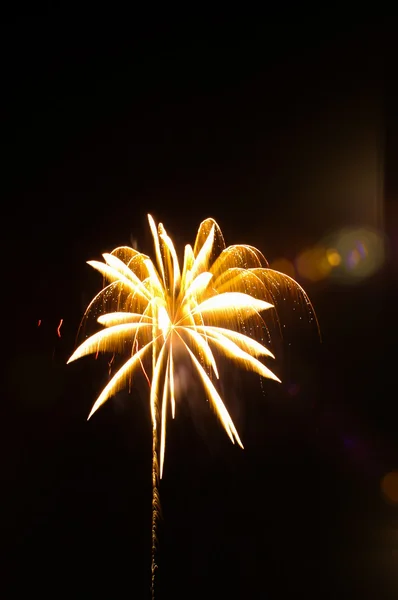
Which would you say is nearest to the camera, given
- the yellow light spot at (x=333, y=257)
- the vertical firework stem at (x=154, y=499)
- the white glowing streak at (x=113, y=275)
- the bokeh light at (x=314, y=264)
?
the white glowing streak at (x=113, y=275)

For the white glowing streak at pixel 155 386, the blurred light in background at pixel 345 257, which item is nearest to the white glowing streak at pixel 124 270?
the white glowing streak at pixel 155 386

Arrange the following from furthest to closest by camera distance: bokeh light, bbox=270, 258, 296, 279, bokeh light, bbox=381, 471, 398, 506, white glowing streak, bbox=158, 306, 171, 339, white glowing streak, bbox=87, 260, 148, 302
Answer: bokeh light, bbox=381, 471, 398, 506
bokeh light, bbox=270, 258, 296, 279
white glowing streak, bbox=158, 306, 171, 339
white glowing streak, bbox=87, 260, 148, 302

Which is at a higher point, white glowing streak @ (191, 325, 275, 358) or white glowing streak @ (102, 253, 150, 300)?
white glowing streak @ (102, 253, 150, 300)

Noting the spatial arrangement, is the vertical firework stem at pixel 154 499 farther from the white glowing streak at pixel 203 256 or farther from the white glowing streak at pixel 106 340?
the white glowing streak at pixel 203 256

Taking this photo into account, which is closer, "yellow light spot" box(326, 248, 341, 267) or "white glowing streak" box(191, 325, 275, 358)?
"white glowing streak" box(191, 325, 275, 358)

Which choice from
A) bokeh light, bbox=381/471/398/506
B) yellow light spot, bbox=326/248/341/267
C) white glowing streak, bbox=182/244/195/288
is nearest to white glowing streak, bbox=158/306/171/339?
white glowing streak, bbox=182/244/195/288

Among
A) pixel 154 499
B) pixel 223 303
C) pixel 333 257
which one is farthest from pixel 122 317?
pixel 333 257

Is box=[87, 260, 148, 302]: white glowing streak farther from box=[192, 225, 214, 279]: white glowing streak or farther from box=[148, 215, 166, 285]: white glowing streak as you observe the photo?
box=[192, 225, 214, 279]: white glowing streak

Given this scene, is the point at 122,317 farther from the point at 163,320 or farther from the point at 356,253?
the point at 356,253

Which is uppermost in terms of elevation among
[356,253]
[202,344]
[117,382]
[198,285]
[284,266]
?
[356,253]
